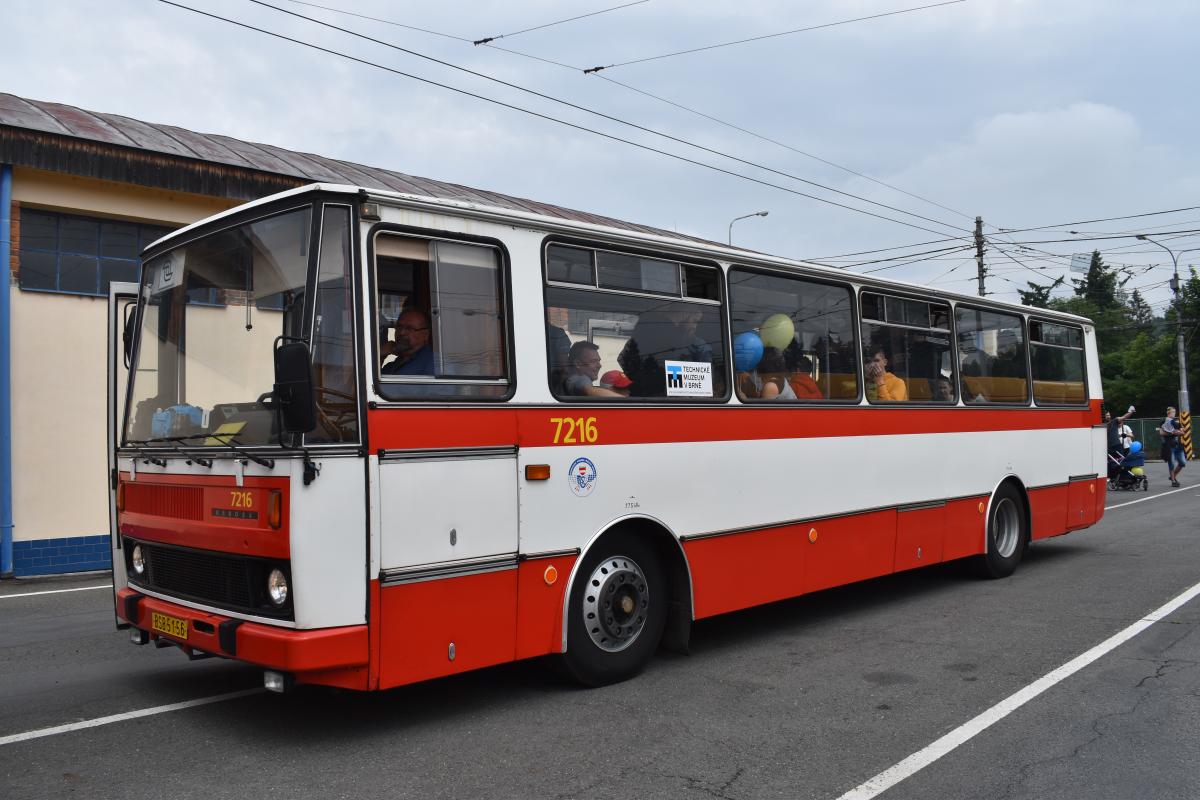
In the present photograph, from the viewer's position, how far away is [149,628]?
5.85 meters

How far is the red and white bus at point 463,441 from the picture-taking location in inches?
198

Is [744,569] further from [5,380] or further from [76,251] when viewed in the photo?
[76,251]

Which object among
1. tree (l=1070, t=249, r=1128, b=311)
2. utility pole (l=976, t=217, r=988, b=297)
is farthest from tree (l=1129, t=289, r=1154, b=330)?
utility pole (l=976, t=217, r=988, b=297)

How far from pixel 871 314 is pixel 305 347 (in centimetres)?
581

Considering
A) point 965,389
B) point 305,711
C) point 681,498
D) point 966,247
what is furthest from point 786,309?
point 966,247

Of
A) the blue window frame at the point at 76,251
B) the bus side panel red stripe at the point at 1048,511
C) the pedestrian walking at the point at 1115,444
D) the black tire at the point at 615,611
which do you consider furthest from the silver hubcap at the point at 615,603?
the pedestrian walking at the point at 1115,444

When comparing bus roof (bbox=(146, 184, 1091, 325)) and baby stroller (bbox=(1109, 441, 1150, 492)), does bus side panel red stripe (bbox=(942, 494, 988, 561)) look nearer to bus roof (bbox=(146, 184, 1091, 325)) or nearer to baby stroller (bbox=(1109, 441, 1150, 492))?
bus roof (bbox=(146, 184, 1091, 325))

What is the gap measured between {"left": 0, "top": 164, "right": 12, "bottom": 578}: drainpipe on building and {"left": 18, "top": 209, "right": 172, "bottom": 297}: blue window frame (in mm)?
300

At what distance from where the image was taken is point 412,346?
212 inches

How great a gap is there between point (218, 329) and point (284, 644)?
1939mm

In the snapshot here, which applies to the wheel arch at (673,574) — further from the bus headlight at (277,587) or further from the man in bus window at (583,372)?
the bus headlight at (277,587)

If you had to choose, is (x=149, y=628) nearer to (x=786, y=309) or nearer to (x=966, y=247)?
(x=786, y=309)

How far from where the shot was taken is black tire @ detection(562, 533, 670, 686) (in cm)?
614

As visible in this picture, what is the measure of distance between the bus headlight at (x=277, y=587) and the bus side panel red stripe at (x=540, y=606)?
53.0 inches
